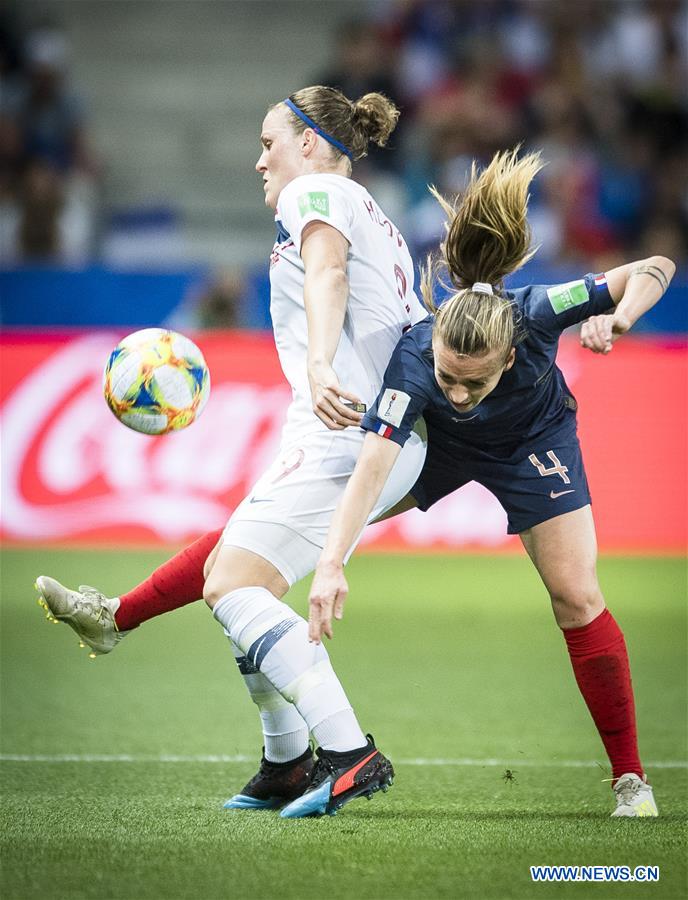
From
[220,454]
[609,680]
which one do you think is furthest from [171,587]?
[220,454]

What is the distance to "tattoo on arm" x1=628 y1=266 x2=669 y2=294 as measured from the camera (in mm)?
4289

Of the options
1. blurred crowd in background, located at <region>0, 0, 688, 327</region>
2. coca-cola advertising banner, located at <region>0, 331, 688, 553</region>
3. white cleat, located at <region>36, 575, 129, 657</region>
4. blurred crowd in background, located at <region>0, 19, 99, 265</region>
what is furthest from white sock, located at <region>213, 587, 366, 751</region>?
blurred crowd in background, located at <region>0, 19, 99, 265</region>

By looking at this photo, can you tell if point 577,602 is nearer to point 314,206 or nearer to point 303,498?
point 303,498

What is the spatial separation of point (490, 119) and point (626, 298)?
10976mm

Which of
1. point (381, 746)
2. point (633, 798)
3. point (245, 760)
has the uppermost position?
point (633, 798)

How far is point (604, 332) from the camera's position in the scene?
13.7 feet

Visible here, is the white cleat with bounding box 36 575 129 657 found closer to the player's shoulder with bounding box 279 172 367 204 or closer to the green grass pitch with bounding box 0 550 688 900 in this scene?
the green grass pitch with bounding box 0 550 688 900

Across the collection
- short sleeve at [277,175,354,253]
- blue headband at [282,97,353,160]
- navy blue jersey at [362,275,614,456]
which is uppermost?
blue headband at [282,97,353,160]

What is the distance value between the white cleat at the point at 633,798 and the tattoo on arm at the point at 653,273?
159cm

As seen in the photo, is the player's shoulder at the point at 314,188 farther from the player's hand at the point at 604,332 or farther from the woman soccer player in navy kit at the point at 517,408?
the player's hand at the point at 604,332

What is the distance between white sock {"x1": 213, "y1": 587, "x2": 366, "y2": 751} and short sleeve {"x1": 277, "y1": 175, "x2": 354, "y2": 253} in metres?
1.15

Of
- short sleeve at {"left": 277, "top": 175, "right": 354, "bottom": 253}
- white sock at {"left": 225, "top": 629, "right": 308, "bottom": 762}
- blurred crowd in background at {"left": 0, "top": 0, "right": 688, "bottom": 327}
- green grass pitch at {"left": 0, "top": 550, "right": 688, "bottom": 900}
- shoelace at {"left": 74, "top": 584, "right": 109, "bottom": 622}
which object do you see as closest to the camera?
green grass pitch at {"left": 0, "top": 550, "right": 688, "bottom": 900}

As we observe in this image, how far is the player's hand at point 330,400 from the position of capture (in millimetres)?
4016

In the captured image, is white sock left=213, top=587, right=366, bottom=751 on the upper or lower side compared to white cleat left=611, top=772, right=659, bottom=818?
upper
